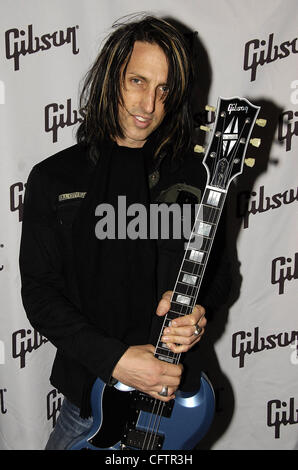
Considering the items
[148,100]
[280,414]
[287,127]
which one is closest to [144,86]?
[148,100]

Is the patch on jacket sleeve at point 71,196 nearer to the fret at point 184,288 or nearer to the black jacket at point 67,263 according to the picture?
the black jacket at point 67,263

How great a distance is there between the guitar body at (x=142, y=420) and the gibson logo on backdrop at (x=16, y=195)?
98 centimetres

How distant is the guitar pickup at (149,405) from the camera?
1.39 m

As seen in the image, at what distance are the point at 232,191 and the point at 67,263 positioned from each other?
100 centimetres

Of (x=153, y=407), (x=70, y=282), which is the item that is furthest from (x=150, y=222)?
(x=153, y=407)

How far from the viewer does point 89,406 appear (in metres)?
1.43

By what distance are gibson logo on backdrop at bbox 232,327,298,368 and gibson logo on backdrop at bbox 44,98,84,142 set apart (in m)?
1.22

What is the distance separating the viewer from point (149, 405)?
4.57 feet

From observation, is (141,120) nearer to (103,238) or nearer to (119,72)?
(119,72)

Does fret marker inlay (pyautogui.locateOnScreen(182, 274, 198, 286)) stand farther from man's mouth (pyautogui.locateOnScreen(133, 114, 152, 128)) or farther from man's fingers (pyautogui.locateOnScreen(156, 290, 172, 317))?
man's mouth (pyautogui.locateOnScreen(133, 114, 152, 128))

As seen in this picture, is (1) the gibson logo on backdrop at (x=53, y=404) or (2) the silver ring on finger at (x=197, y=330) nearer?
(2) the silver ring on finger at (x=197, y=330)

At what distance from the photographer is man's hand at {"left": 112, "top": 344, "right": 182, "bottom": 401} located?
1.28 m

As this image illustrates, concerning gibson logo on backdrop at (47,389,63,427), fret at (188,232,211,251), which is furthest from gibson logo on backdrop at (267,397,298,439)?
fret at (188,232,211,251)

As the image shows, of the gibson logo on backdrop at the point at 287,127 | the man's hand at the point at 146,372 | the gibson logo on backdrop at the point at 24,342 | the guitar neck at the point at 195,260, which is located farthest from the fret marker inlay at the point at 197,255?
the gibson logo on backdrop at the point at 24,342
